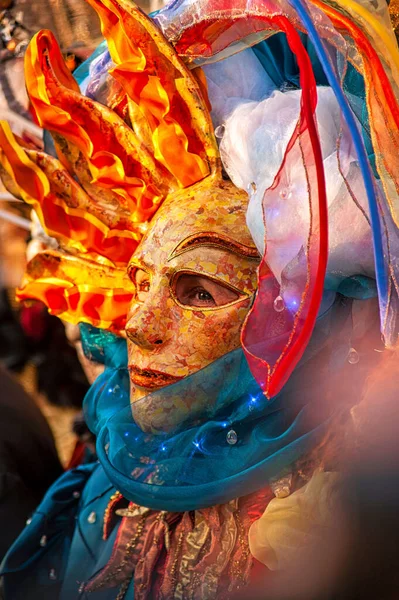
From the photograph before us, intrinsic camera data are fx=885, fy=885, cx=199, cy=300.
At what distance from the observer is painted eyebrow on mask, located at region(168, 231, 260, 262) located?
1507mm

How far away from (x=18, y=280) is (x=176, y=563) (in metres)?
1.30

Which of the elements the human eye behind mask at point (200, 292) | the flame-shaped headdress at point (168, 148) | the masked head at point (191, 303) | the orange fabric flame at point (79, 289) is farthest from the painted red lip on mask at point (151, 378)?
the orange fabric flame at point (79, 289)

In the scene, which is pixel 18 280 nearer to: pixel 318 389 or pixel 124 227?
pixel 124 227

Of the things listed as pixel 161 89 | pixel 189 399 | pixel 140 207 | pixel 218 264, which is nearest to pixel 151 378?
pixel 189 399

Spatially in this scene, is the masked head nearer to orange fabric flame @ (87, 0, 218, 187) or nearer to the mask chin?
the mask chin

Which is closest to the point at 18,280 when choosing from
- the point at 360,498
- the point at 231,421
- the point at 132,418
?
the point at 132,418

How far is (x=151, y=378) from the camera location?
1531mm

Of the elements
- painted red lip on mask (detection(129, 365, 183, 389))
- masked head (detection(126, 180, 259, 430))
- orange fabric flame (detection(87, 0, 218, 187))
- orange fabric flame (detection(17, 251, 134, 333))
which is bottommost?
orange fabric flame (detection(17, 251, 134, 333))

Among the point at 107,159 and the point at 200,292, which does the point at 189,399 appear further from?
the point at 107,159

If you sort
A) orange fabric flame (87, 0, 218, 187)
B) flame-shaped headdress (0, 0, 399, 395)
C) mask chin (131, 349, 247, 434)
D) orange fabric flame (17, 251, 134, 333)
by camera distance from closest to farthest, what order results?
flame-shaped headdress (0, 0, 399, 395)
mask chin (131, 349, 247, 434)
orange fabric flame (87, 0, 218, 187)
orange fabric flame (17, 251, 134, 333)

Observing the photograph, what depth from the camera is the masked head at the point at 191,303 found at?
1495 mm

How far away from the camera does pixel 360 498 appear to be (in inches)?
44.6

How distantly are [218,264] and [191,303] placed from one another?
9cm

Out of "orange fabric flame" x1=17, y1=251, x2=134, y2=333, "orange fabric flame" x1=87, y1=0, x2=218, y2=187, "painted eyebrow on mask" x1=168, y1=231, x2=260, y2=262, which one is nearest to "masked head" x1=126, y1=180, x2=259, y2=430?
"painted eyebrow on mask" x1=168, y1=231, x2=260, y2=262
